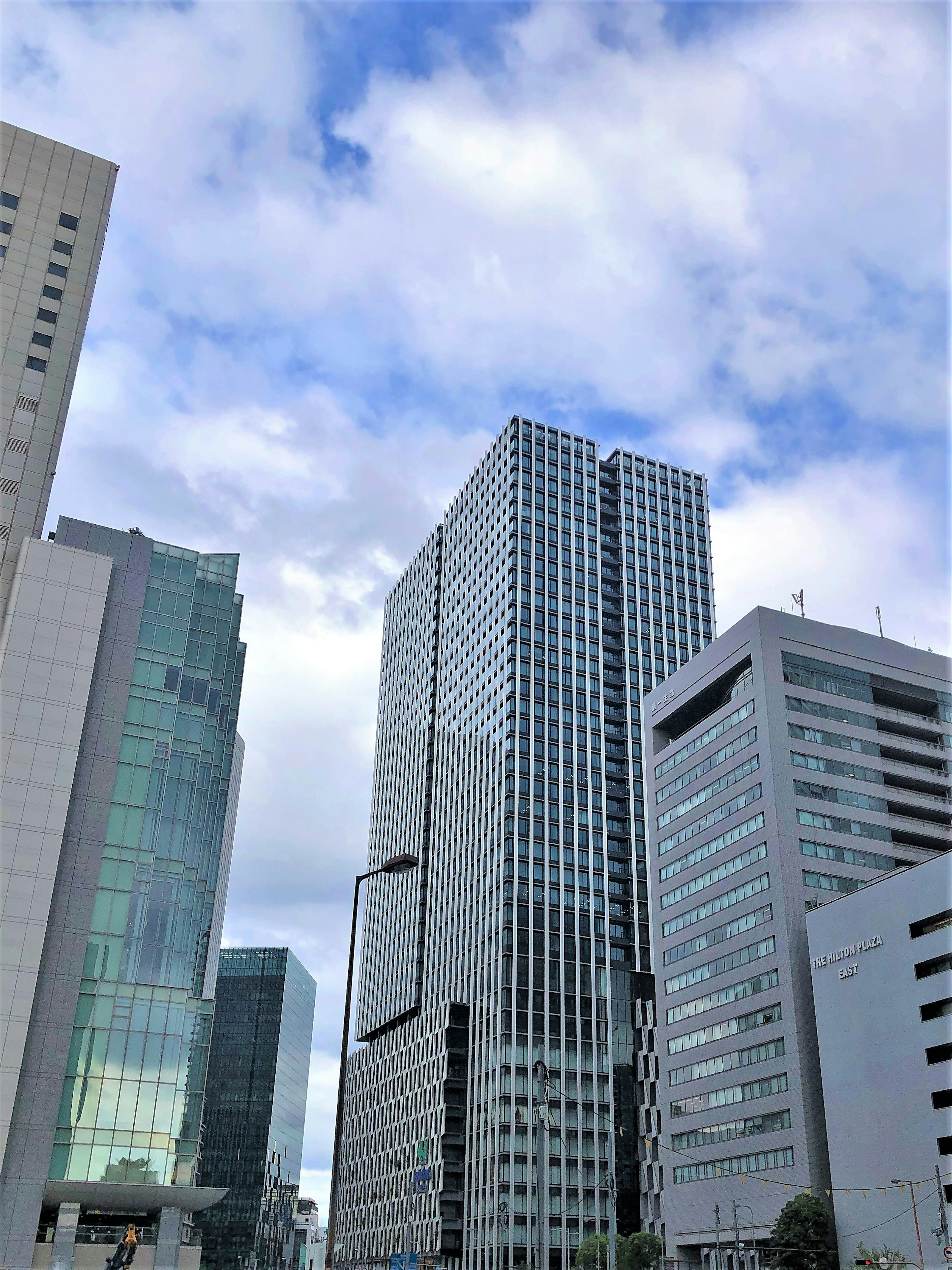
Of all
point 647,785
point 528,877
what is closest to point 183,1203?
point 647,785

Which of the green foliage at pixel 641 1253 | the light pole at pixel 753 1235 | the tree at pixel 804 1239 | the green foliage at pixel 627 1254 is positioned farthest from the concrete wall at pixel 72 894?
the green foliage at pixel 641 1253

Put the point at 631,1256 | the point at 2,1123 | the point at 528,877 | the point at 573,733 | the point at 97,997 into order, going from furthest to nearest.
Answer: the point at 573,733
the point at 528,877
the point at 631,1256
the point at 97,997
the point at 2,1123

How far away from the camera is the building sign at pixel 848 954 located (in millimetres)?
92875

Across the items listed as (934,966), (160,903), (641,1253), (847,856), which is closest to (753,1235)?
(641,1253)

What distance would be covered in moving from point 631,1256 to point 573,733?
7723 centimetres

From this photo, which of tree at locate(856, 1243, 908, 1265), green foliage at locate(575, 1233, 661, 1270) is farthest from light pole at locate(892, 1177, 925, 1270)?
green foliage at locate(575, 1233, 661, 1270)

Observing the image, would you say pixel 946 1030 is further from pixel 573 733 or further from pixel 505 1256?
pixel 573 733

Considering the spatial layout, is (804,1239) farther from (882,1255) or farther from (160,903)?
(160,903)

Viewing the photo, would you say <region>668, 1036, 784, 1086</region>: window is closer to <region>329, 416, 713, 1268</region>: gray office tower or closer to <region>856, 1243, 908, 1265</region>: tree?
<region>856, 1243, 908, 1265</region>: tree

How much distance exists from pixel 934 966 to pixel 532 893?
77918 millimetres

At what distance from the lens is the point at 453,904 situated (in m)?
A: 177

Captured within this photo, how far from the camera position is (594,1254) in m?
118

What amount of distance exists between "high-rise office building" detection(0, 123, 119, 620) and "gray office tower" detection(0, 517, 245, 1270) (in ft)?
28.6

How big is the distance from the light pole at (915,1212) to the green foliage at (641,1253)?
3509cm
